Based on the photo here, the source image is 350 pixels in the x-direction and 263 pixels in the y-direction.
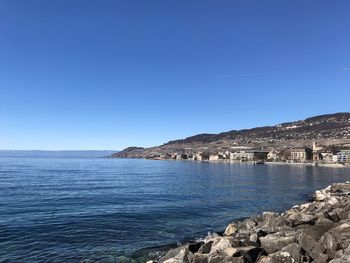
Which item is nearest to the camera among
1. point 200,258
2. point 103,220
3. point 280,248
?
point 200,258

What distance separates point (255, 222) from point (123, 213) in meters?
12.1

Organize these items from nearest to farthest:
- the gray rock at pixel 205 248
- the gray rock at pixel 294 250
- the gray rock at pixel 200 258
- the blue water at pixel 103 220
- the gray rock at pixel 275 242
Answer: the gray rock at pixel 294 250
the gray rock at pixel 200 258
the gray rock at pixel 275 242
the gray rock at pixel 205 248
the blue water at pixel 103 220

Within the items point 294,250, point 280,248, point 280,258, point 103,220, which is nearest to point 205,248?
point 280,248

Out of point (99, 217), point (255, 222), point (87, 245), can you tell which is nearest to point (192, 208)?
point (99, 217)

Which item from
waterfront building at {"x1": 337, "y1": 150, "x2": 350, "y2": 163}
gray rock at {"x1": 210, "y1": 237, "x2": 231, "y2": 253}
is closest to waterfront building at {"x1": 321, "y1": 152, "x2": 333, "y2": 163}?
waterfront building at {"x1": 337, "y1": 150, "x2": 350, "y2": 163}

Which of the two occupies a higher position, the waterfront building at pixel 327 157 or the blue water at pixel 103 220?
Answer: the waterfront building at pixel 327 157

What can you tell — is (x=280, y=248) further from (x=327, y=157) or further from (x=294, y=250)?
(x=327, y=157)

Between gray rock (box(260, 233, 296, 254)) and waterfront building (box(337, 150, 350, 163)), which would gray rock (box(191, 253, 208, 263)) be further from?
waterfront building (box(337, 150, 350, 163))

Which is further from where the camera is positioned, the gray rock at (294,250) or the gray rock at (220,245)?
the gray rock at (220,245)

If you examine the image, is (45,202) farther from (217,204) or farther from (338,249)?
(338,249)

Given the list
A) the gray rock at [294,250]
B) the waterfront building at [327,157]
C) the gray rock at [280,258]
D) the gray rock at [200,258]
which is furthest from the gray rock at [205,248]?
the waterfront building at [327,157]

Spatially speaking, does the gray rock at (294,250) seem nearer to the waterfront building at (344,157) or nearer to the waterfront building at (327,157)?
the waterfront building at (344,157)

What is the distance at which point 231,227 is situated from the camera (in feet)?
71.9

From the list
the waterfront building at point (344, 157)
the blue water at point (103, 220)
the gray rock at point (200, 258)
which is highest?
the waterfront building at point (344, 157)
